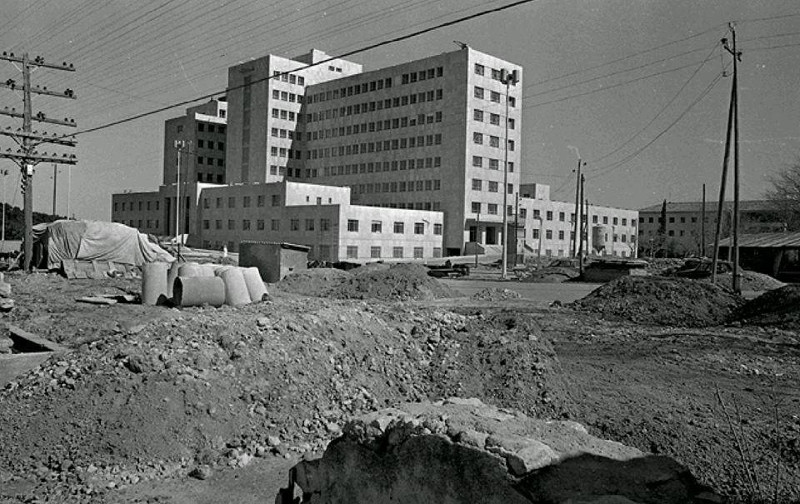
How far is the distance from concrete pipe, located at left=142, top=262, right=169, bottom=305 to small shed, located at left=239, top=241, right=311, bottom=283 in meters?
11.8

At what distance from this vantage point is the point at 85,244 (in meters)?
35.8

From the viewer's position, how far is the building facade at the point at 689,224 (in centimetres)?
9600

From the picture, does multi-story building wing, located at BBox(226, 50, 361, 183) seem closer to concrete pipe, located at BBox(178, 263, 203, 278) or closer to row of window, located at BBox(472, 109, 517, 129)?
row of window, located at BBox(472, 109, 517, 129)

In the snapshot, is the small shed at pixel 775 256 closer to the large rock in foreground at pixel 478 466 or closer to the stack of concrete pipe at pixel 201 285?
the stack of concrete pipe at pixel 201 285

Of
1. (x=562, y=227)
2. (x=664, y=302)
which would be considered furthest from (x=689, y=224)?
(x=664, y=302)

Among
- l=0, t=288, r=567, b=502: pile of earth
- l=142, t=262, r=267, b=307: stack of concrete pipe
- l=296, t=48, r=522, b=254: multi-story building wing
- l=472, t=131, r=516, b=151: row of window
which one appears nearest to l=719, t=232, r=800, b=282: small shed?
l=296, t=48, r=522, b=254: multi-story building wing

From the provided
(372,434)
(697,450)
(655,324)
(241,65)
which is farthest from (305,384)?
(241,65)

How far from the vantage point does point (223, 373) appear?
872cm

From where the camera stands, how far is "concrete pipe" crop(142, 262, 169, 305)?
69.6ft

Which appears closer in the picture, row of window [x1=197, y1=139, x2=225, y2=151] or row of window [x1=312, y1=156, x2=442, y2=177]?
row of window [x1=312, y1=156, x2=442, y2=177]

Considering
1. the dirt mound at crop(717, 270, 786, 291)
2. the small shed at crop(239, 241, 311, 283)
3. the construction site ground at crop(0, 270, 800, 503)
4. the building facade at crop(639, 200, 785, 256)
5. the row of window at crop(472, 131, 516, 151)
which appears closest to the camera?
the construction site ground at crop(0, 270, 800, 503)

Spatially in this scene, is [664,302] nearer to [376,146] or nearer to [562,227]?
[376,146]

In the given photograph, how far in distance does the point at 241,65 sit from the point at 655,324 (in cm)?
8366

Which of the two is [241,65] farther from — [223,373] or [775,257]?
[223,373]
